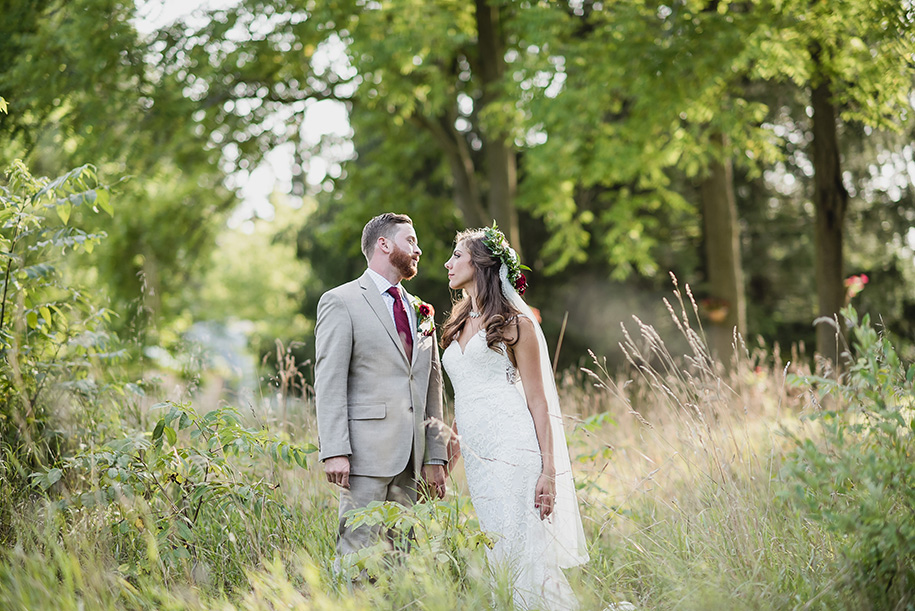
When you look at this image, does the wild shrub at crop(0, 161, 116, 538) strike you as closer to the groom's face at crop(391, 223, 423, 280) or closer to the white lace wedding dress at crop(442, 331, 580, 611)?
the groom's face at crop(391, 223, 423, 280)

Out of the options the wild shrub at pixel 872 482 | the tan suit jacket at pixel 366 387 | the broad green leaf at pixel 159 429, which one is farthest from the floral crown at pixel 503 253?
the broad green leaf at pixel 159 429

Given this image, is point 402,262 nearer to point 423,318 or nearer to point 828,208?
point 423,318

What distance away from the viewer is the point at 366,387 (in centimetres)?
356

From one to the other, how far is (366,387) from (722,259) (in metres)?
8.08

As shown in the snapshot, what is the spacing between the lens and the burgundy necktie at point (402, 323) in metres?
3.72

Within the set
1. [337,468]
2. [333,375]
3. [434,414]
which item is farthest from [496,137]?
[337,468]

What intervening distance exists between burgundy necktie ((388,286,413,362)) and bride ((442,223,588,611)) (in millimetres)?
243

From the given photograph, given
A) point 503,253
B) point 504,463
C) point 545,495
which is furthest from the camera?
point 503,253

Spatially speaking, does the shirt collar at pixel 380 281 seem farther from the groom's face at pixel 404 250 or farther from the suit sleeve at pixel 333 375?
the suit sleeve at pixel 333 375

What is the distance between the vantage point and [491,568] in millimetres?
3123

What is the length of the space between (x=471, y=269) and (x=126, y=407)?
97.7 inches

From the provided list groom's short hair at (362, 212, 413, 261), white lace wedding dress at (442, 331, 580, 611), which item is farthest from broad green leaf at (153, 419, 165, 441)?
white lace wedding dress at (442, 331, 580, 611)

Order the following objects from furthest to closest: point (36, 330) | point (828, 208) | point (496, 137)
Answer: point (496, 137)
point (828, 208)
point (36, 330)

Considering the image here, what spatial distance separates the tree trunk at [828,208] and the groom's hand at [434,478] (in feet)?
19.6
